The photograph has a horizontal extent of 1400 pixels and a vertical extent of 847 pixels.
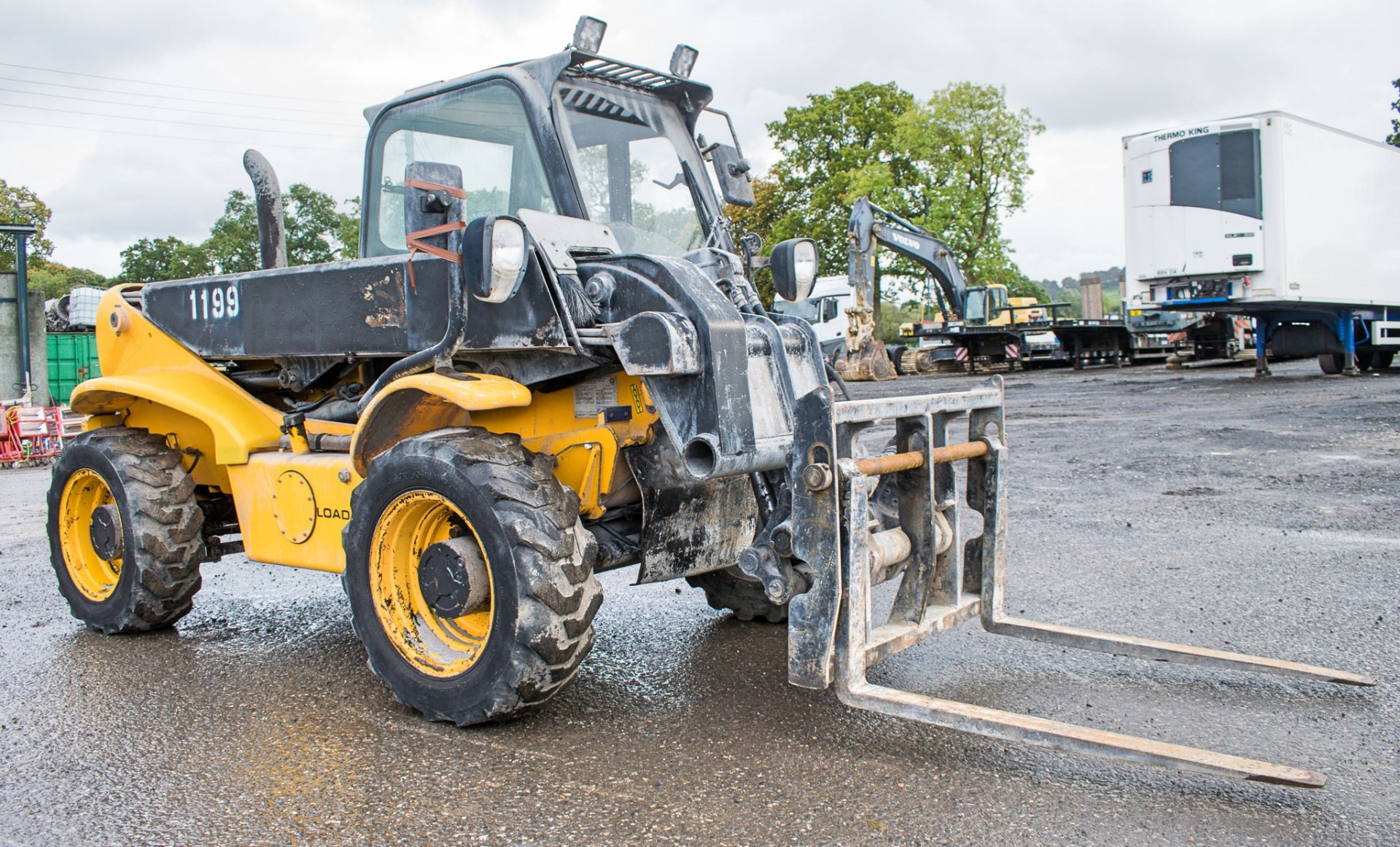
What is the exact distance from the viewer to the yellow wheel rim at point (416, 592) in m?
4.17

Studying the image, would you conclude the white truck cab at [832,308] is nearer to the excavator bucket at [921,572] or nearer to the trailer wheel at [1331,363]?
the trailer wheel at [1331,363]

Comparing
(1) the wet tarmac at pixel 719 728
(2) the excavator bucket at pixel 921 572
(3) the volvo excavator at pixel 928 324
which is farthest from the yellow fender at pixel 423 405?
(3) the volvo excavator at pixel 928 324

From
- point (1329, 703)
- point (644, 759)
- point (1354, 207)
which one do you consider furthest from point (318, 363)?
point (1354, 207)

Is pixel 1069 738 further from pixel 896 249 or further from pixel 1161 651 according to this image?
pixel 896 249

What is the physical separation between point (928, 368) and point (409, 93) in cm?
2972

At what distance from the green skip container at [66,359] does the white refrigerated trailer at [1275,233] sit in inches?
963

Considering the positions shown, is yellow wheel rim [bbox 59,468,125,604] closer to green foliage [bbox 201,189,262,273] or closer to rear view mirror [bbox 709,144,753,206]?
rear view mirror [bbox 709,144,753,206]

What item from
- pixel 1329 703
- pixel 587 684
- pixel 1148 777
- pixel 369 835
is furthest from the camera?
pixel 587 684

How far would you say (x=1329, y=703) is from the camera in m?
3.99

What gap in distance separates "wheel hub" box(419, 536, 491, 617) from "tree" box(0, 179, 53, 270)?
176 feet

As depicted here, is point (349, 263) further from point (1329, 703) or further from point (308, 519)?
point (1329, 703)

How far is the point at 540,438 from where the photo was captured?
4.42 metres

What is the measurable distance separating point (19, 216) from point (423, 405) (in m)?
56.1

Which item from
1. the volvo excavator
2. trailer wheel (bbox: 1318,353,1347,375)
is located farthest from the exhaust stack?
the volvo excavator
